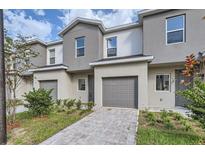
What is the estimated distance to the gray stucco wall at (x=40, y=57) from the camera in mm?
17438

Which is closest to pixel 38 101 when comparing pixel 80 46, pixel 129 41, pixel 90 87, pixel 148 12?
pixel 90 87

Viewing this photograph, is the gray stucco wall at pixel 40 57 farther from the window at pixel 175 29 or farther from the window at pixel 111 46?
the window at pixel 175 29

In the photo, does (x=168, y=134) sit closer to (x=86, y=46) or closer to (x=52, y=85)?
(x=86, y=46)

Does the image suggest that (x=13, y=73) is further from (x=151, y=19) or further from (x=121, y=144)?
(x=151, y=19)

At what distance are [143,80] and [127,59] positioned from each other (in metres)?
1.90

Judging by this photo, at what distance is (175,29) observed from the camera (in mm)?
Answer: 10289

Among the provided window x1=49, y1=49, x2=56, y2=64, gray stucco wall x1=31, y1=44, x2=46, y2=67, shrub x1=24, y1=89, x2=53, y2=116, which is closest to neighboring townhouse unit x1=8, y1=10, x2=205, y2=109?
gray stucco wall x1=31, y1=44, x2=46, y2=67

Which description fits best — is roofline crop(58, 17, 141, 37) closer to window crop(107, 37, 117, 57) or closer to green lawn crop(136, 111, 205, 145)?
window crop(107, 37, 117, 57)

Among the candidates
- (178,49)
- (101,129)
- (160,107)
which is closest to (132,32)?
(178,49)

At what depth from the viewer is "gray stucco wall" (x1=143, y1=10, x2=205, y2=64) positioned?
952 centimetres

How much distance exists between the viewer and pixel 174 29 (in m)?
10.3

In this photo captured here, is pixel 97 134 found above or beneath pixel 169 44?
beneath

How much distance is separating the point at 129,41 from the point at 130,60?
2.94 metres

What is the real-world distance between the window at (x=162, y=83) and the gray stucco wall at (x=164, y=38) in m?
1.67
